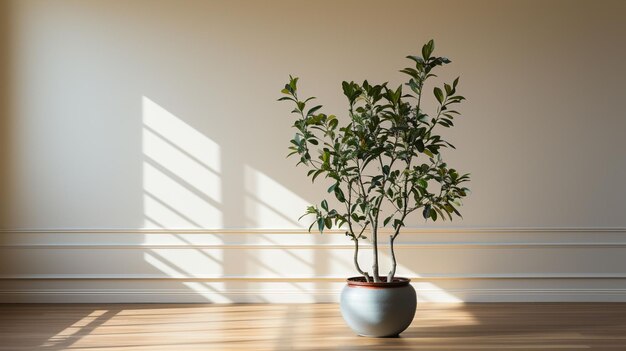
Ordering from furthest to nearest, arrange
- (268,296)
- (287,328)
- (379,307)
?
(268,296) < (287,328) < (379,307)

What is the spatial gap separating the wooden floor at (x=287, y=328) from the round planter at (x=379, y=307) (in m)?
0.08

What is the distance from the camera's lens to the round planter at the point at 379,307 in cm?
448

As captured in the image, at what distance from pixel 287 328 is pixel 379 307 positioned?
30.2 inches

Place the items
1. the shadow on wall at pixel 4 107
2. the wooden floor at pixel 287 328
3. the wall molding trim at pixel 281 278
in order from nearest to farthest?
the wooden floor at pixel 287 328
the wall molding trim at pixel 281 278
the shadow on wall at pixel 4 107

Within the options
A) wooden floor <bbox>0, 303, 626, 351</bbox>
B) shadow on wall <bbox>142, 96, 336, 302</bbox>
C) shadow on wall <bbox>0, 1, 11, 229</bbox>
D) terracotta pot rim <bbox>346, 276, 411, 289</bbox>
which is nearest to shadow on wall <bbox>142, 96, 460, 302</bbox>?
shadow on wall <bbox>142, 96, 336, 302</bbox>

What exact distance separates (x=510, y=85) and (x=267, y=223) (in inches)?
90.0

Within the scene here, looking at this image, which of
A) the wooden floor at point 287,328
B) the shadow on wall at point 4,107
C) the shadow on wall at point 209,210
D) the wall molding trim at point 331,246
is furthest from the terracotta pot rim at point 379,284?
the shadow on wall at point 4,107

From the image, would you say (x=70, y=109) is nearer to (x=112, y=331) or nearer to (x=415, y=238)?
(x=112, y=331)

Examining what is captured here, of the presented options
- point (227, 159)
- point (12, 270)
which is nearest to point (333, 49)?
point (227, 159)

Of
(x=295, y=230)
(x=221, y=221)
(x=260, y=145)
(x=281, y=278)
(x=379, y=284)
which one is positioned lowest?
(x=379, y=284)

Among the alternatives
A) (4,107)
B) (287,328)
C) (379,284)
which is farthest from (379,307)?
(4,107)

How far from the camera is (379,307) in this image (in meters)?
4.47

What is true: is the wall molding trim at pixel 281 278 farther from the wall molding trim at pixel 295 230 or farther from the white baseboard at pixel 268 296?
the wall molding trim at pixel 295 230

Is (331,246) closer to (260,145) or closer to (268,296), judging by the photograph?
(268,296)
